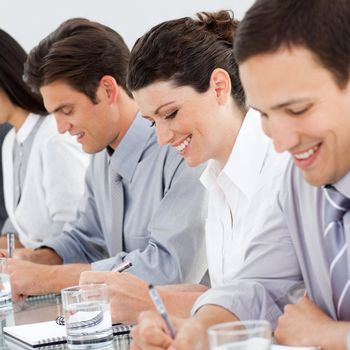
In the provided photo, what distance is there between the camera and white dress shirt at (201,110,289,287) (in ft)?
7.87

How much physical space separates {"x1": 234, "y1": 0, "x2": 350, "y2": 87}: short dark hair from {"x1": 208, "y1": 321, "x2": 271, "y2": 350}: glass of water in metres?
0.51

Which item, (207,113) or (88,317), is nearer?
(88,317)

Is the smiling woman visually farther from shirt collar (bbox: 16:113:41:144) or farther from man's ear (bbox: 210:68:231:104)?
shirt collar (bbox: 16:113:41:144)

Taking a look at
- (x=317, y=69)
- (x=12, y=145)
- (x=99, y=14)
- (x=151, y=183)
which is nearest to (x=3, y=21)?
(x=99, y=14)

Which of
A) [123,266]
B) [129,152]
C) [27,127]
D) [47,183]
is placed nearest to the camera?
[123,266]

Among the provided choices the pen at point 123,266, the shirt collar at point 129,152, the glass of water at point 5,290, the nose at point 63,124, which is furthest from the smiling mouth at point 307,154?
the nose at point 63,124

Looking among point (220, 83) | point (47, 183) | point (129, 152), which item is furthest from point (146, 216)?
point (47, 183)

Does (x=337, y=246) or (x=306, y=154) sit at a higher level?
(x=306, y=154)

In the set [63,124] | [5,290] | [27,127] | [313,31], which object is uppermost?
[313,31]

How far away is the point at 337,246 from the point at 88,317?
0.58 meters

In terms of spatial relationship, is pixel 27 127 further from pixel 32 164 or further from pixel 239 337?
pixel 239 337

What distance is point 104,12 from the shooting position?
5.11 meters

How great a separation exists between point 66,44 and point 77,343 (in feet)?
4.46

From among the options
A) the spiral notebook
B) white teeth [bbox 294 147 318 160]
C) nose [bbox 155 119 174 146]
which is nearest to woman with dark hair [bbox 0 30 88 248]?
nose [bbox 155 119 174 146]
